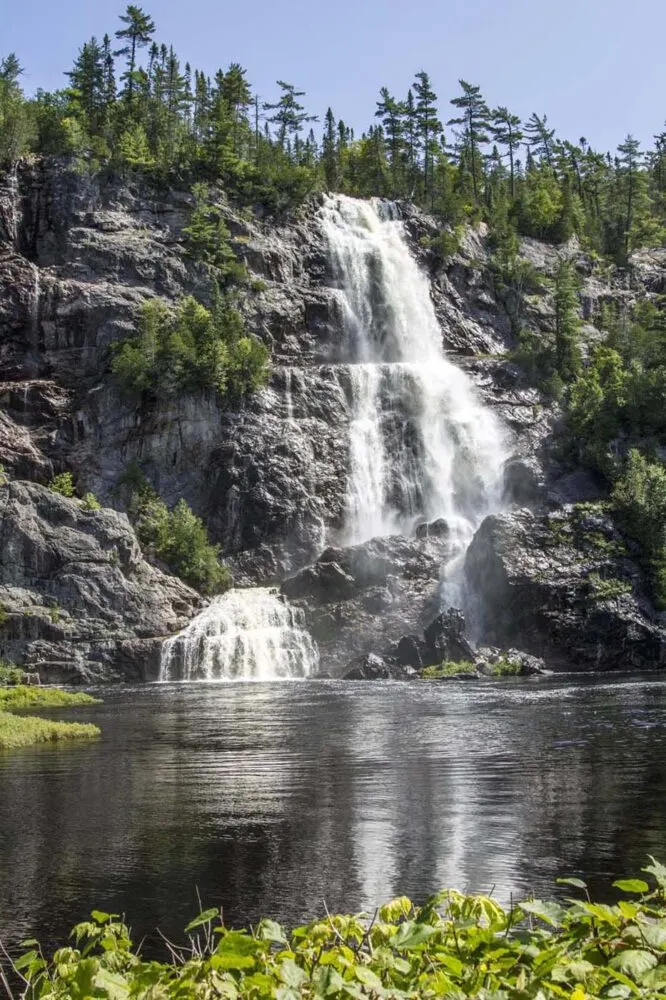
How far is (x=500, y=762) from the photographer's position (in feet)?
76.6

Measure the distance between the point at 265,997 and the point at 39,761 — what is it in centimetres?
2276

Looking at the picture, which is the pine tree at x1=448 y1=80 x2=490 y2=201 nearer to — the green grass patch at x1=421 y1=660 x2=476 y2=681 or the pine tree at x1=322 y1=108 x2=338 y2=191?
the pine tree at x1=322 y1=108 x2=338 y2=191

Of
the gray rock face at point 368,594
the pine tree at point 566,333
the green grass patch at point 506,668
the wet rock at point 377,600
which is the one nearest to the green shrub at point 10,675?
the gray rock face at point 368,594

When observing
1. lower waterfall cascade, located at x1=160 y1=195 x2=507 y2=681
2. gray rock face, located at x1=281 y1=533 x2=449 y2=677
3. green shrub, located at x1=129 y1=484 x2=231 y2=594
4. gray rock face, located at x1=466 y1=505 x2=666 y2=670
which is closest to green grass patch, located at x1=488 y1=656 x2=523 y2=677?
gray rock face, located at x1=466 y1=505 x2=666 y2=670

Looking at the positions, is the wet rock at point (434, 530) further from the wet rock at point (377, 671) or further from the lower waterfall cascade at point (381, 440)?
the wet rock at point (377, 671)

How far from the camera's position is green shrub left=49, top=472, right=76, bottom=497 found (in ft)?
238

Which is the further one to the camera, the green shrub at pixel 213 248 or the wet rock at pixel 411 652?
the green shrub at pixel 213 248

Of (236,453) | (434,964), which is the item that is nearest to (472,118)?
(236,453)

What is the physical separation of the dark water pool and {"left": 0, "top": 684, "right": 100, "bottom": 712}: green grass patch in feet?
36.1

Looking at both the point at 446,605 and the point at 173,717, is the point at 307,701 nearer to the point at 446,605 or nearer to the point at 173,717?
the point at 173,717

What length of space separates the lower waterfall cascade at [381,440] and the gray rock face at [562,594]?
3.41 metres

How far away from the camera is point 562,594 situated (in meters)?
62.2

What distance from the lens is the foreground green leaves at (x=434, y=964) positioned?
451 cm

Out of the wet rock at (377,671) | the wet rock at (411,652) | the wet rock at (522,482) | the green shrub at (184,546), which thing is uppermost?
the wet rock at (522,482)
